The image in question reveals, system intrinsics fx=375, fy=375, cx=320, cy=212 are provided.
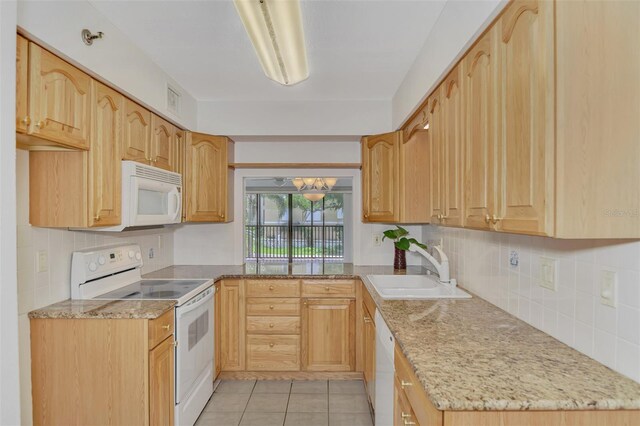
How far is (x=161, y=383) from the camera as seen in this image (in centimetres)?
209

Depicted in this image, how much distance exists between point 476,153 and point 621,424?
0.99 metres

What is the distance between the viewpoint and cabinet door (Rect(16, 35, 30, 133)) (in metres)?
1.49

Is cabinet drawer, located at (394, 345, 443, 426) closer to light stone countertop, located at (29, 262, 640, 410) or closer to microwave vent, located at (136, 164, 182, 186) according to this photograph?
light stone countertop, located at (29, 262, 640, 410)

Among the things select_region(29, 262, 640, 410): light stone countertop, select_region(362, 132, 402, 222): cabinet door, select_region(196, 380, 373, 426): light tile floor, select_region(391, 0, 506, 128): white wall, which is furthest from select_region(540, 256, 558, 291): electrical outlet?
select_region(196, 380, 373, 426): light tile floor

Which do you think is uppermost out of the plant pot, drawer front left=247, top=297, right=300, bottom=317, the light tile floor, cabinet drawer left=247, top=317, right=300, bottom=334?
the plant pot

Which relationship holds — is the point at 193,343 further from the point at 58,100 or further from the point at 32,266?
the point at 58,100

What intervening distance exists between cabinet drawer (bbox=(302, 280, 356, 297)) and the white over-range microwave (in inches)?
46.7

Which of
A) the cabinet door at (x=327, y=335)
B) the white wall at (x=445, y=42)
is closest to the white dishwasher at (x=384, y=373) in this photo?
the cabinet door at (x=327, y=335)

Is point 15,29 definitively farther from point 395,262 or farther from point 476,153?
point 395,262

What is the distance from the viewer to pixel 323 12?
186cm

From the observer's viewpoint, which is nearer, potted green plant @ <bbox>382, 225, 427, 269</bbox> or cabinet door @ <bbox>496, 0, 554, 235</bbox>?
cabinet door @ <bbox>496, 0, 554, 235</bbox>

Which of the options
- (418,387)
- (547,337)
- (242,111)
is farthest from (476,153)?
(242,111)

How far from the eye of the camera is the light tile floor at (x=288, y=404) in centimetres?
261

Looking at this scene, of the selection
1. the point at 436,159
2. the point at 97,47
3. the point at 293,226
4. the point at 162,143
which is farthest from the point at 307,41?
the point at 293,226
